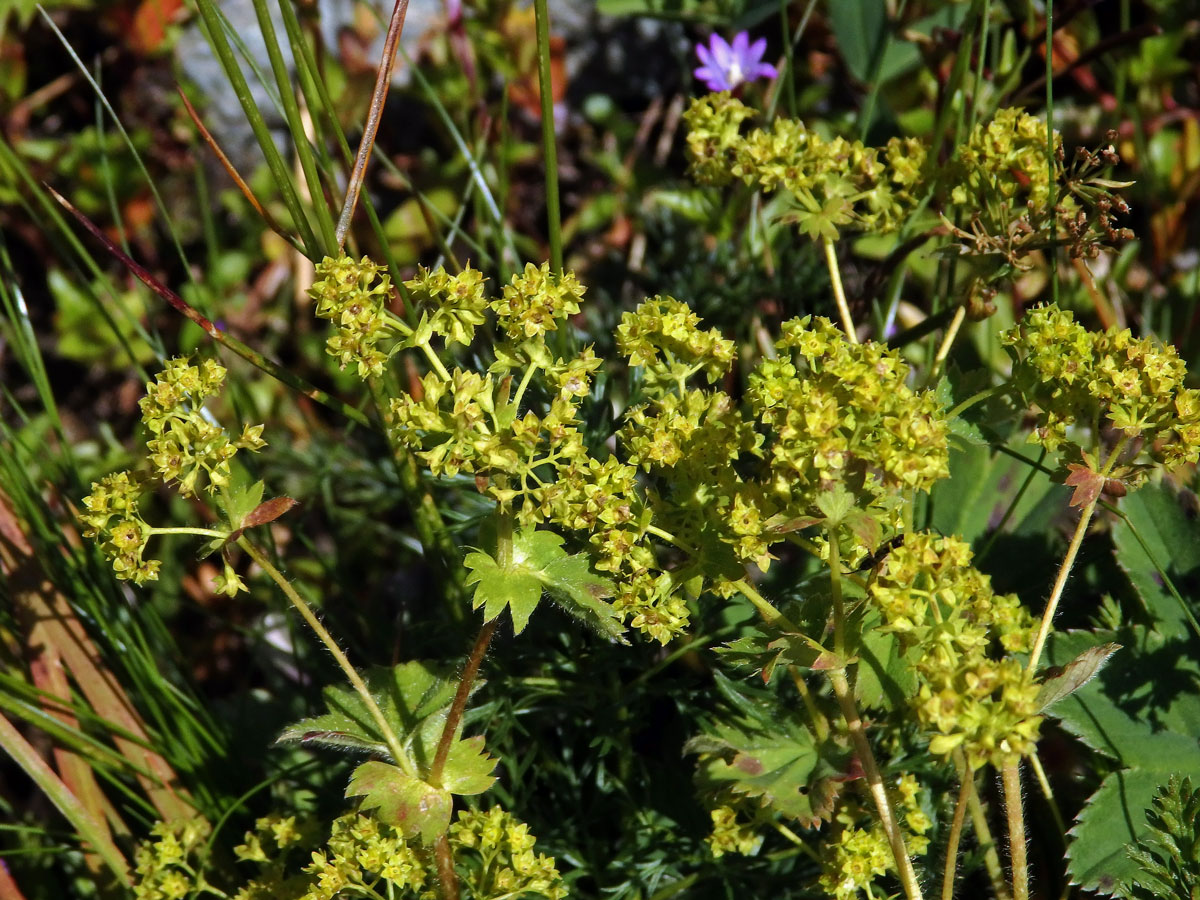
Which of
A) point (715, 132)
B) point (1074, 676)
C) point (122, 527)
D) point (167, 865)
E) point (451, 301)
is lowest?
point (167, 865)

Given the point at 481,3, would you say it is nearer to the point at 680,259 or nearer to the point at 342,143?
the point at 680,259

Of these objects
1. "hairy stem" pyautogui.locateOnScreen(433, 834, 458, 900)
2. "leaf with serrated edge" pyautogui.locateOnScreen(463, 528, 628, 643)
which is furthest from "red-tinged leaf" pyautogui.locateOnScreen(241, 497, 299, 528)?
"hairy stem" pyautogui.locateOnScreen(433, 834, 458, 900)

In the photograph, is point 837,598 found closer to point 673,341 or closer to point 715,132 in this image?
point 673,341

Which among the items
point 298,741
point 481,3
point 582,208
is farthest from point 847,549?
point 481,3

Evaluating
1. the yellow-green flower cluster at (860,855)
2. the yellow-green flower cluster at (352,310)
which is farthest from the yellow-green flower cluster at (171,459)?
the yellow-green flower cluster at (860,855)

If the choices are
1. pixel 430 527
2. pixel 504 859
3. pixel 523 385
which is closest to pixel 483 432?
pixel 523 385

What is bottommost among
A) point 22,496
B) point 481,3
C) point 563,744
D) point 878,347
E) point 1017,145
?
point 563,744
